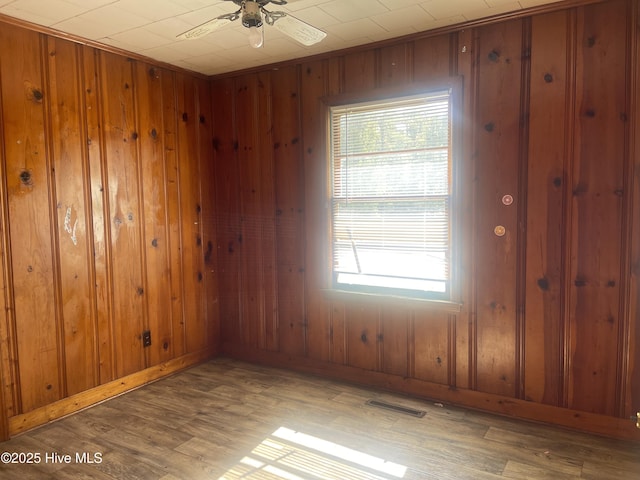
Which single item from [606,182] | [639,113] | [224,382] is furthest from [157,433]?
[639,113]

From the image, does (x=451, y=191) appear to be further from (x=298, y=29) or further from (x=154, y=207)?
(x=154, y=207)

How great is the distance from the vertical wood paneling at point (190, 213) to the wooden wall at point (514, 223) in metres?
0.72

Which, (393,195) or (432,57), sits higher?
(432,57)

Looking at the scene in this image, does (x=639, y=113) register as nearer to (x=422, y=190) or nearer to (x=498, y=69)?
(x=498, y=69)

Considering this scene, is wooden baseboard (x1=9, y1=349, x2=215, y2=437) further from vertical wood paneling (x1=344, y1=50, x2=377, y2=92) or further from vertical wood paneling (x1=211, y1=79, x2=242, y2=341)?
vertical wood paneling (x1=344, y1=50, x2=377, y2=92)

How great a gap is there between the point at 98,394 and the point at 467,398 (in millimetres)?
2679

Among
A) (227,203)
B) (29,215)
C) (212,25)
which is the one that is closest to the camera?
(212,25)

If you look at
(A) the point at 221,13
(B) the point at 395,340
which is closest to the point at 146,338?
(B) the point at 395,340

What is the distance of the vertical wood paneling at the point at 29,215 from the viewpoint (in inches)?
113

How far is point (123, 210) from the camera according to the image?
3.57 meters

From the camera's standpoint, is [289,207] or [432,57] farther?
[289,207]

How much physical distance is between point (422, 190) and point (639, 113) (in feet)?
4.38

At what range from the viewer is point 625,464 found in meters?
2.52

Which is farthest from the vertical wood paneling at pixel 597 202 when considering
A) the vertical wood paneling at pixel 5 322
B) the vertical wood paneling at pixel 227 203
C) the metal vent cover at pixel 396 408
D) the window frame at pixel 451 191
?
the vertical wood paneling at pixel 5 322
